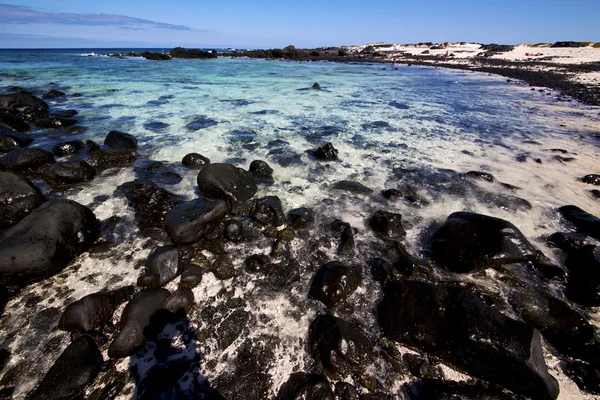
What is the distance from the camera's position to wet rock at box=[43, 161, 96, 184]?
5.92 metres

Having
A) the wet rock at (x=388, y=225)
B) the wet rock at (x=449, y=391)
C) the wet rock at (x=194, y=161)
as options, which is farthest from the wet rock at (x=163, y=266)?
the wet rock at (x=194, y=161)

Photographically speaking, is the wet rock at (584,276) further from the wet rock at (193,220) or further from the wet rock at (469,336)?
the wet rock at (193,220)

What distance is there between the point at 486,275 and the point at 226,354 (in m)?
3.85

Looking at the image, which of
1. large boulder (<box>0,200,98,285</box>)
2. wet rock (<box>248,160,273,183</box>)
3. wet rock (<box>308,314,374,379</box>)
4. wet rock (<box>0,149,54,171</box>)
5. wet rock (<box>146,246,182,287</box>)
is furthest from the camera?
wet rock (<box>248,160,273,183</box>)

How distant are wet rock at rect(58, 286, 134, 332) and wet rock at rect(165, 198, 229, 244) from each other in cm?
119

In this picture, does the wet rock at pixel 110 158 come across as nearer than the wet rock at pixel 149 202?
No

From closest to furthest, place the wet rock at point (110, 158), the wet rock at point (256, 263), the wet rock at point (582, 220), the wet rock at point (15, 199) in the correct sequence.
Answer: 1. the wet rock at point (256, 263)
2. the wet rock at point (15, 199)
3. the wet rock at point (582, 220)
4. the wet rock at point (110, 158)

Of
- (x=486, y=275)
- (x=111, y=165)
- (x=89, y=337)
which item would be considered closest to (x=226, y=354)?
(x=89, y=337)

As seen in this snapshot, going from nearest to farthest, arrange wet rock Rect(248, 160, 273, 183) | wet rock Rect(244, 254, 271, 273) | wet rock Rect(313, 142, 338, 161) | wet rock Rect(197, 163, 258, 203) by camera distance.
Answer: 1. wet rock Rect(244, 254, 271, 273)
2. wet rock Rect(197, 163, 258, 203)
3. wet rock Rect(248, 160, 273, 183)
4. wet rock Rect(313, 142, 338, 161)

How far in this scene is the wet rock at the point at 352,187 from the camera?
6.00 metres

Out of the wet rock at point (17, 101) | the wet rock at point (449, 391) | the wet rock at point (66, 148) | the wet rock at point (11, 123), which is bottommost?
the wet rock at point (449, 391)

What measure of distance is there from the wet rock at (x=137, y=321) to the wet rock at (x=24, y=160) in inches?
232

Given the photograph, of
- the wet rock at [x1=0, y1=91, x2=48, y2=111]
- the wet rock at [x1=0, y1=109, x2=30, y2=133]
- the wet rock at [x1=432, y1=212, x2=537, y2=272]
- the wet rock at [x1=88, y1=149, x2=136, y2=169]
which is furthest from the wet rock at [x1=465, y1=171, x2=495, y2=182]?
the wet rock at [x1=0, y1=91, x2=48, y2=111]

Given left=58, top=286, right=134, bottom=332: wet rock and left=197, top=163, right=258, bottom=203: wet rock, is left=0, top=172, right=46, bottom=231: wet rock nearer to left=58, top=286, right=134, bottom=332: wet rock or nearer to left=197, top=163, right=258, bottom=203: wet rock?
left=58, top=286, right=134, bottom=332: wet rock
